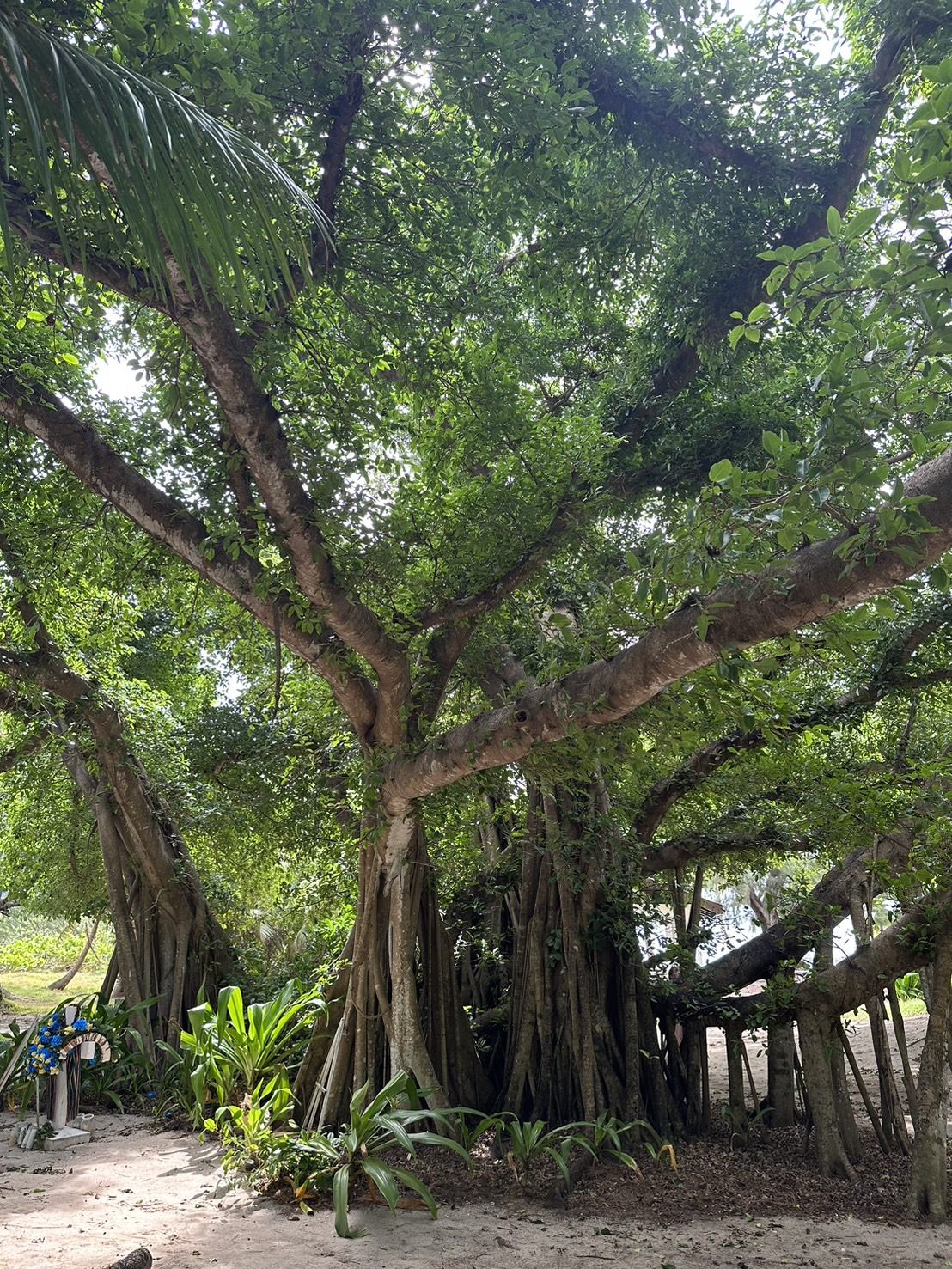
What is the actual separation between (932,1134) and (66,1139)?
15.0 feet

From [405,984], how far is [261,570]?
2.48 metres

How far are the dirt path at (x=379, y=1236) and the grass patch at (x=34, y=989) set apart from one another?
10.1 meters

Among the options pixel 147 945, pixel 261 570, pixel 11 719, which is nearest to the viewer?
pixel 261 570

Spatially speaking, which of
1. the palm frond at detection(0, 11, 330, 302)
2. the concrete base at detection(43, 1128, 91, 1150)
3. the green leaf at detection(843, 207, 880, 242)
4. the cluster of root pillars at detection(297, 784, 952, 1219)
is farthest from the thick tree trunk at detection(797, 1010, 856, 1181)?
the palm frond at detection(0, 11, 330, 302)

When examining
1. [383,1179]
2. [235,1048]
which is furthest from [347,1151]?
[235,1048]

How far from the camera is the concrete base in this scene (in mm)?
5238

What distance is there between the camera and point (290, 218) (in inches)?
80.5

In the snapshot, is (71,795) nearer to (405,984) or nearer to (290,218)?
(405,984)

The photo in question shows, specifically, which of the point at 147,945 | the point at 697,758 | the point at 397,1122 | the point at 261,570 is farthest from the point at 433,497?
the point at 147,945

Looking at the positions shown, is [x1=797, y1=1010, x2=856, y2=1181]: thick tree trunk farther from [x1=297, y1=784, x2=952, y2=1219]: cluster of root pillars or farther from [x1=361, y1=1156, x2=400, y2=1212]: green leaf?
[x1=361, y1=1156, x2=400, y2=1212]: green leaf

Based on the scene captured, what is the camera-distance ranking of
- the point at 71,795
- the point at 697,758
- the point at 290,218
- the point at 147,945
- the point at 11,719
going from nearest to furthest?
the point at 290,218, the point at 697,758, the point at 11,719, the point at 147,945, the point at 71,795

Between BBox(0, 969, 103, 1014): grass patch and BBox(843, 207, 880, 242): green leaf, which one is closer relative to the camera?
BBox(843, 207, 880, 242): green leaf

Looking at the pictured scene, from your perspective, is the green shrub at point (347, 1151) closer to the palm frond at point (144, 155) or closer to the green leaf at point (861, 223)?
the palm frond at point (144, 155)

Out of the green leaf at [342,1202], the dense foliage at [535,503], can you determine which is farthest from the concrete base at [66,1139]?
the green leaf at [342,1202]
